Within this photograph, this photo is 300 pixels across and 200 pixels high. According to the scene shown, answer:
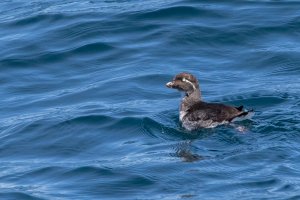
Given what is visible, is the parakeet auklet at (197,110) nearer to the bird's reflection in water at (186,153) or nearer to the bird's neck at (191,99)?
the bird's neck at (191,99)

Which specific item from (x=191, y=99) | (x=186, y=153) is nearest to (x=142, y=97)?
(x=191, y=99)

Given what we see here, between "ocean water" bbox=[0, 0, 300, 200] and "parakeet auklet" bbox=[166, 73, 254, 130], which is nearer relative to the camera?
"ocean water" bbox=[0, 0, 300, 200]

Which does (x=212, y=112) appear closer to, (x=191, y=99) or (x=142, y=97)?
(x=191, y=99)

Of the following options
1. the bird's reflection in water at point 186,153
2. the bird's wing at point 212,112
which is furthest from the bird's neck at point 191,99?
the bird's reflection in water at point 186,153

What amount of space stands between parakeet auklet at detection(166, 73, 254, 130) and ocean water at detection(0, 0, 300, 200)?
0.62 ft

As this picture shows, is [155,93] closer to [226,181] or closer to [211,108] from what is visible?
[211,108]

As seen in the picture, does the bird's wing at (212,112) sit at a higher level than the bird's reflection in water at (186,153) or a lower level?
higher

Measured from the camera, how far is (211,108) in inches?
665

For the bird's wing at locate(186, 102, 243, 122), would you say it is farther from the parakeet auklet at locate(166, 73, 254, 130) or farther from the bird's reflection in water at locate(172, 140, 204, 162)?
the bird's reflection in water at locate(172, 140, 204, 162)

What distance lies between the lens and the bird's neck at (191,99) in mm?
17812

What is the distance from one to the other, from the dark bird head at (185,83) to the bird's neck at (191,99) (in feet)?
0.19

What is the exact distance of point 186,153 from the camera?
609 inches

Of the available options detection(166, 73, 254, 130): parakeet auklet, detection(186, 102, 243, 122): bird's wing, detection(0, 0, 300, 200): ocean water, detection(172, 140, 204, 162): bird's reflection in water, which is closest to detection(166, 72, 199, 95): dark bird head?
detection(166, 73, 254, 130): parakeet auklet

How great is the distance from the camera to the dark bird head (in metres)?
17.7
